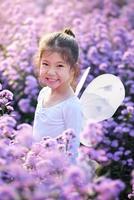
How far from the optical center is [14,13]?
6758 mm

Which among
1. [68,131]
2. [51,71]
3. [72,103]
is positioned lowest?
[68,131]

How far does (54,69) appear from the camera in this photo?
10.9ft

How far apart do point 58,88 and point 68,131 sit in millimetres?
779

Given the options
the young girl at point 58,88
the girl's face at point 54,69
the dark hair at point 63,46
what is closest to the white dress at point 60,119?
the young girl at point 58,88

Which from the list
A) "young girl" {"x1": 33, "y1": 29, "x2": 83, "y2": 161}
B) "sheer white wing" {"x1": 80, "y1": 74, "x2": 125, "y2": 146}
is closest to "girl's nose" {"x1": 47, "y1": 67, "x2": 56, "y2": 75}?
"young girl" {"x1": 33, "y1": 29, "x2": 83, "y2": 161}

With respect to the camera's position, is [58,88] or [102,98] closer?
[58,88]

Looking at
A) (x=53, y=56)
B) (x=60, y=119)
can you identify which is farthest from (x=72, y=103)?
(x=53, y=56)

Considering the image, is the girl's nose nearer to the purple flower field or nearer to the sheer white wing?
the purple flower field

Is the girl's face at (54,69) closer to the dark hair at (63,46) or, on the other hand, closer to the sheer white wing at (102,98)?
the dark hair at (63,46)

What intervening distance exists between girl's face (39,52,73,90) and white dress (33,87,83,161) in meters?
0.12

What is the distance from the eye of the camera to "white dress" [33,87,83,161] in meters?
3.28

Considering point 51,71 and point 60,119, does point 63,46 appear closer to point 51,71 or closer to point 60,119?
point 51,71

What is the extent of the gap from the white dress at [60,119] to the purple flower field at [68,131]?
0.13m

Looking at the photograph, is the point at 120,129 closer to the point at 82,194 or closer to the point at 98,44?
the point at 98,44
